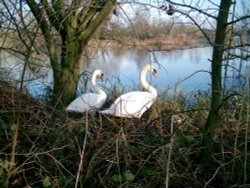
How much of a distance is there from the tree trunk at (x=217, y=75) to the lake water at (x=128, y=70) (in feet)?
2.06

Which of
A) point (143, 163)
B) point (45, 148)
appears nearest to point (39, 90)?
point (45, 148)

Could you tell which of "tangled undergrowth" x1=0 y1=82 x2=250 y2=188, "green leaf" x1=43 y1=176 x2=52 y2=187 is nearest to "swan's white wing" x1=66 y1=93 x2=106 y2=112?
"tangled undergrowth" x1=0 y1=82 x2=250 y2=188

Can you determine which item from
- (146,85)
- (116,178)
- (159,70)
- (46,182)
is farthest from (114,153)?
(146,85)

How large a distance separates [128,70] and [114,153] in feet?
23.5

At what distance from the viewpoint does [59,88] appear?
5.49 m

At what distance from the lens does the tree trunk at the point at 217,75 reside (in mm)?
2861

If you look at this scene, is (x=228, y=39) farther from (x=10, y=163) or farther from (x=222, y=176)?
(x=10, y=163)

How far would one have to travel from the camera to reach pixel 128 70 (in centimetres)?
1009

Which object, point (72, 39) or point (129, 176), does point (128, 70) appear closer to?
point (72, 39)

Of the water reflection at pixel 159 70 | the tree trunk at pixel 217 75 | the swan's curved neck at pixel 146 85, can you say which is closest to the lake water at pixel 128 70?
the water reflection at pixel 159 70

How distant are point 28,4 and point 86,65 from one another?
1.43m

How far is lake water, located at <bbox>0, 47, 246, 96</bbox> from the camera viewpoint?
4602mm

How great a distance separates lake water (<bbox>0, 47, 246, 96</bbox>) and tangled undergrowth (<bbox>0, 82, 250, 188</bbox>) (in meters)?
0.54

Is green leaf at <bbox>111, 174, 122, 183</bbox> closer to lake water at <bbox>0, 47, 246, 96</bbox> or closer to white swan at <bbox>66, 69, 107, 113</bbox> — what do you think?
lake water at <bbox>0, 47, 246, 96</bbox>
